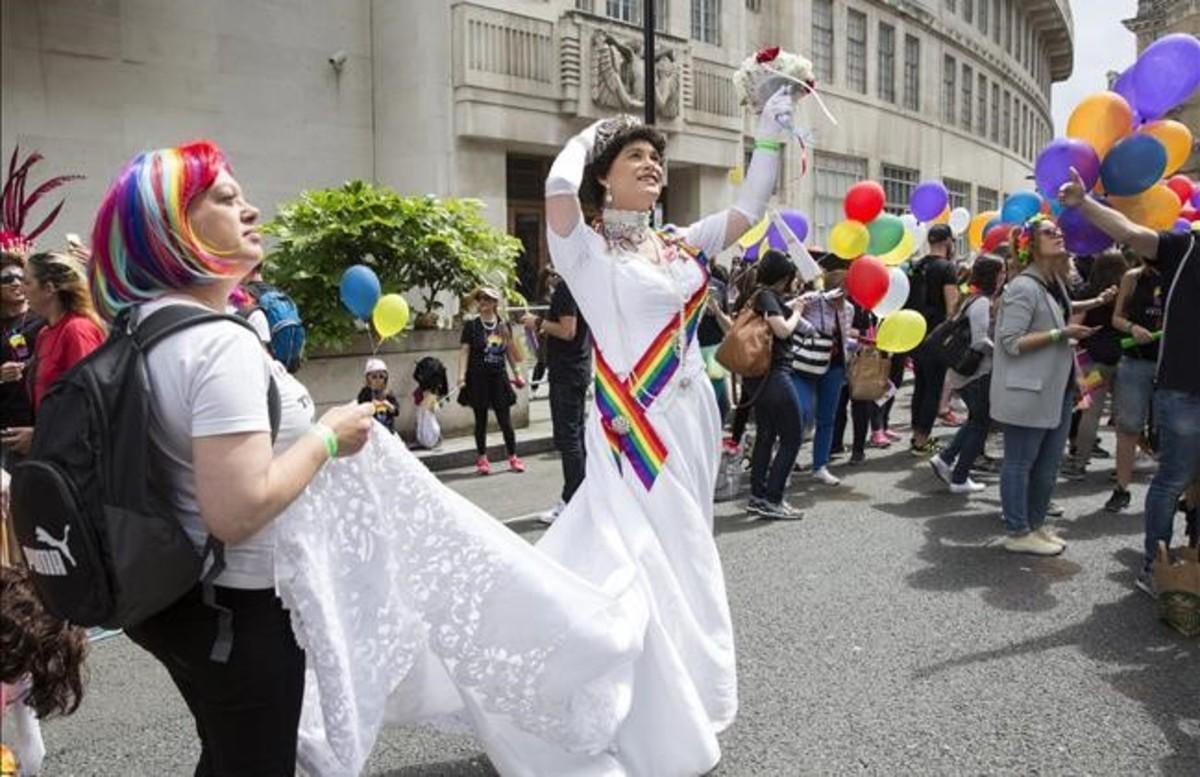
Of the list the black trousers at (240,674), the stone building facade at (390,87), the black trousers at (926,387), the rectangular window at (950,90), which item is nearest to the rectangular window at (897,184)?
the rectangular window at (950,90)

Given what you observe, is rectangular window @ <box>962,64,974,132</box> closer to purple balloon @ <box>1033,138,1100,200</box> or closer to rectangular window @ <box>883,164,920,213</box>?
rectangular window @ <box>883,164,920,213</box>

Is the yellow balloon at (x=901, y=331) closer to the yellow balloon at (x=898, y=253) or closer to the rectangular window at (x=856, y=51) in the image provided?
the yellow balloon at (x=898, y=253)

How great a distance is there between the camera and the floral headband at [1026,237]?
17.2 ft

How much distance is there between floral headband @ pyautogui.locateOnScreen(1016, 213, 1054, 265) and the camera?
5230 millimetres

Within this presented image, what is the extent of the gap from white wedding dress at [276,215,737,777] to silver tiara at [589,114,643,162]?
31 cm

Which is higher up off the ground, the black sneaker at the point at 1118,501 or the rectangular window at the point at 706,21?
the rectangular window at the point at 706,21

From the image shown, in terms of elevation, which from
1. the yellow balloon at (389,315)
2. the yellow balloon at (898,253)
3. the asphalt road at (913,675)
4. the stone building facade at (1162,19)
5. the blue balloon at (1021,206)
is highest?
the stone building facade at (1162,19)

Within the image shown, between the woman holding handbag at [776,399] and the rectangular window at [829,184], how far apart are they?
18486 mm

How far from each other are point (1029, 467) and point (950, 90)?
1145 inches

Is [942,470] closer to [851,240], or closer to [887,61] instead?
[851,240]

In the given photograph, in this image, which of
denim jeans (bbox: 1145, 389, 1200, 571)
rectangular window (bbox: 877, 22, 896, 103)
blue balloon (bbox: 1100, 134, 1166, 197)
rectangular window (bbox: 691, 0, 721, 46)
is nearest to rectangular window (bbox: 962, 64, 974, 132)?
rectangular window (bbox: 877, 22, 896, 103)

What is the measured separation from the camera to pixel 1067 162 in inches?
177

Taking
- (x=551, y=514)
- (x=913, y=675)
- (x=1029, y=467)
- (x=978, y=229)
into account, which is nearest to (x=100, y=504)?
(x=913, y=675)

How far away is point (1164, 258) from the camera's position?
4195mm
